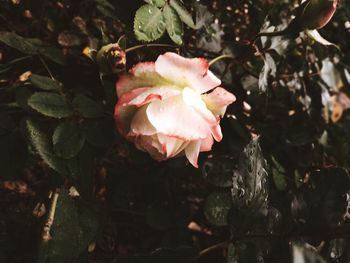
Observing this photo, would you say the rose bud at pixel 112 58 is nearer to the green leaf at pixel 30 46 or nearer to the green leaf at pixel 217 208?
→ the green leaf at pixel 30 46

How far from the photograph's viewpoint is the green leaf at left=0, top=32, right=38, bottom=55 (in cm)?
66

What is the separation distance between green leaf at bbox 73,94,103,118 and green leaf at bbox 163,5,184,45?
155 mm

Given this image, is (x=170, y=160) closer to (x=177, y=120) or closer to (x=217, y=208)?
(x=217, y=208)

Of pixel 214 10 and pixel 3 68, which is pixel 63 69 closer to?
pixel 3 68

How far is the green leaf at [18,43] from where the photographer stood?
66 cm

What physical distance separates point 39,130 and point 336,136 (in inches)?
27.0

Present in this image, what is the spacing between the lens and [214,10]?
3.05 ft

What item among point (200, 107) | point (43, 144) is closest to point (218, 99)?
point (200, 107)

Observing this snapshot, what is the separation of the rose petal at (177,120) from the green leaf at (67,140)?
0.45 ft

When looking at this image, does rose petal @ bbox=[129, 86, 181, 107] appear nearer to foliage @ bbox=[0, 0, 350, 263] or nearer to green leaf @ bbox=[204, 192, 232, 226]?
foliage @ bbox=[0, 0, 350, 263]

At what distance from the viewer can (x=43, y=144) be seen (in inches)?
22.8

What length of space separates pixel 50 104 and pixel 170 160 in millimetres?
235

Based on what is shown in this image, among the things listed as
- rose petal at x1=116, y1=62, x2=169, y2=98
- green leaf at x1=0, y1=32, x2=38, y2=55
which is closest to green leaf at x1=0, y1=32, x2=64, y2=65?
green leaf at x1=0, y1=32, x2=38, y2=55

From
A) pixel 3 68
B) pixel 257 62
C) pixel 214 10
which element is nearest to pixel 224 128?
pixel 257 62
